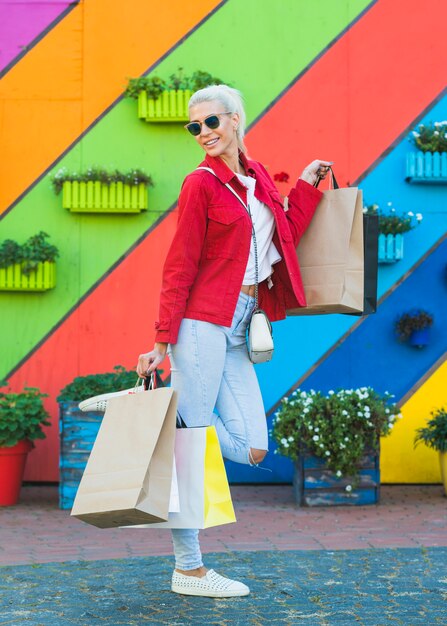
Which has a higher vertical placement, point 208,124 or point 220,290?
point 208,124

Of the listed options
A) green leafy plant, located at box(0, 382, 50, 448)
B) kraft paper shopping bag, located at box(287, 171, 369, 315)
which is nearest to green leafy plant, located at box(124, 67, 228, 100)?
green leafy plant, located at box(0, 382, 50, 448)

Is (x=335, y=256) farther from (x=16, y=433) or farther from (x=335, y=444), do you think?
(x=16, y=433)

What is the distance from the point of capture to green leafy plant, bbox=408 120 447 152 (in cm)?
702

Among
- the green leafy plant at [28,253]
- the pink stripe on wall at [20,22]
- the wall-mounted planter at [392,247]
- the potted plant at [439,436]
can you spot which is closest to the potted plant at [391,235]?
the wall-mounted planter at [392,247]

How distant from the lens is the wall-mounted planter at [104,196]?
23.0ft

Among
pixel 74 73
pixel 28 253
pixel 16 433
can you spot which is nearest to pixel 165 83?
pixel 74 73

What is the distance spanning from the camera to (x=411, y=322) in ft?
23.0

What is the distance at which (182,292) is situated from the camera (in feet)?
12.5

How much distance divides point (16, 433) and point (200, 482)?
3.09 m

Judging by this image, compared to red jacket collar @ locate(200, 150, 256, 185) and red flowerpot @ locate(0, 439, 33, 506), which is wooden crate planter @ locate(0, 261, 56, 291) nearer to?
red flowerpot @ locate(0, 439, 33, 506)

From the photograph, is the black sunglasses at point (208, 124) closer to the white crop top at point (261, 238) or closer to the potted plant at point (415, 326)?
the white crop top at point (261, 238)

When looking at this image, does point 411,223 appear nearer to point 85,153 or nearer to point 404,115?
point 404,115

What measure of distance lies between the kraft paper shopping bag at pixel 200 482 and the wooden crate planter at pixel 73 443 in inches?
108

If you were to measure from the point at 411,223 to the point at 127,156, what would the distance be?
208 cm
